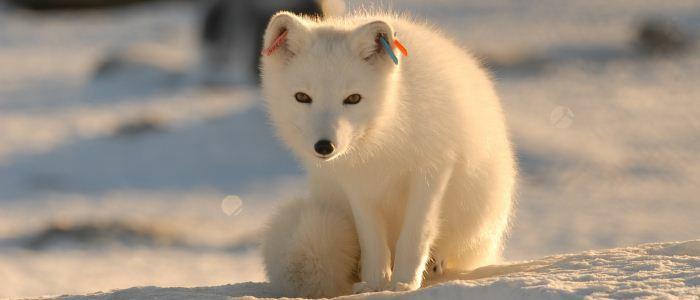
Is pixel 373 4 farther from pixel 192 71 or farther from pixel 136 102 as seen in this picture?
pixel 192 71

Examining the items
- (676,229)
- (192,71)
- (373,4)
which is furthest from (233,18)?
(373,4)

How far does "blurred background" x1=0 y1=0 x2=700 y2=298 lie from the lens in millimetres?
9188

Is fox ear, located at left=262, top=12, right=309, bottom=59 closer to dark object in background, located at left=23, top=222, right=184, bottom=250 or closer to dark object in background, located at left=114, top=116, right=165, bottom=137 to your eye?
dark object in background, located at left=23, top=222, right=184, bottom=250

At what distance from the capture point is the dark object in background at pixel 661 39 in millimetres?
17297

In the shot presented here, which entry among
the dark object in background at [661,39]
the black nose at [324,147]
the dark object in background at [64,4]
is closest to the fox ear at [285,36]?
the black nose at [324,147]

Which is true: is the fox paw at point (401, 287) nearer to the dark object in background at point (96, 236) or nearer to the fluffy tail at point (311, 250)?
the fluffy tail at point (311, 250)

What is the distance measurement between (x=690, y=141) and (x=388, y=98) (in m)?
9.36

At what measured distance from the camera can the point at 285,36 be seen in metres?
3.74

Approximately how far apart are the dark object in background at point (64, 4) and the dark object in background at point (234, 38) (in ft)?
27.6

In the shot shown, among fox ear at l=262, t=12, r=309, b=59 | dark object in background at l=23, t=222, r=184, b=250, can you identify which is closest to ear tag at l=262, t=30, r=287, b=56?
fox ear at l=262, t=12, r=309, b=59

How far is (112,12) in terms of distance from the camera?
80.5 feet

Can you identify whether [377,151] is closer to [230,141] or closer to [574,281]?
[574,281]

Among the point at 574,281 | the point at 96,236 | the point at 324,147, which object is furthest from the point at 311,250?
the point at 96,236

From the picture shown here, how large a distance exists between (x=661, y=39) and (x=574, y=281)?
588 inches
